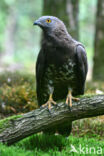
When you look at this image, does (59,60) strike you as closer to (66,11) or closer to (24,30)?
(66,11)

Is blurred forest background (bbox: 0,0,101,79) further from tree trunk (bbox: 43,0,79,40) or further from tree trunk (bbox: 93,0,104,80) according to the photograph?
tree trunk (bbox: 43,0,79,40)

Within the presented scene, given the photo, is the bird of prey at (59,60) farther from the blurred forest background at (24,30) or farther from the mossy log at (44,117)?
the blurred forest background at (24,30)

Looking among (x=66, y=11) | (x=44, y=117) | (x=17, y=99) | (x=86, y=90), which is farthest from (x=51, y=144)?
(x=66, y=11)

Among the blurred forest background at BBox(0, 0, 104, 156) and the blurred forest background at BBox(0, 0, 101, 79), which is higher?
the blurred forest background at BBox(0, 0, 101, 79)

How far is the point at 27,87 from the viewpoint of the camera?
774 centimetres

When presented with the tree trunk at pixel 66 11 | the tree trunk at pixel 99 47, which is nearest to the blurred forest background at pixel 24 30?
the tree trunk at pixel 99 47

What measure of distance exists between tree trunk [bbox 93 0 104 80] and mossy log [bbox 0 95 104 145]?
264 inches

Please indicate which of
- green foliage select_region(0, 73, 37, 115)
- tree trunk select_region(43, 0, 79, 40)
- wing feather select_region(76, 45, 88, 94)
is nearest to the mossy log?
wing feather select_region(76, 45, 88, 94)

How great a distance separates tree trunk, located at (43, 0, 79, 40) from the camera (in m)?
9.71

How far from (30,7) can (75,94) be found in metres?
29.2

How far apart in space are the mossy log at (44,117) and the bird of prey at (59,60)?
14 cm

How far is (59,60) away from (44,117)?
0.97m

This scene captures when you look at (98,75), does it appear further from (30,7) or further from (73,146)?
(30,7)

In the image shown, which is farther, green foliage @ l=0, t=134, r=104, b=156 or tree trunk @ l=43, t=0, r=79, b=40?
tree trunk @ l=43, t=0, r=79, b=40
